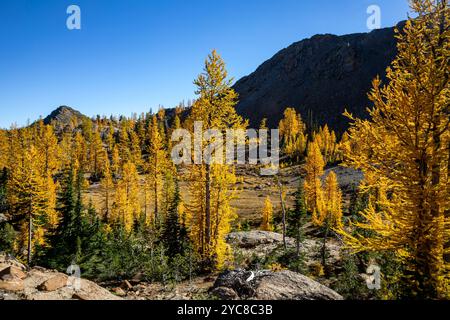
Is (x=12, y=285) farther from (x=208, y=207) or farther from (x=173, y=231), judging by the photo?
(x=173, y=231)

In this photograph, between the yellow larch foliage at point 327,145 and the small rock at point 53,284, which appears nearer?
the small rock at point 53,284

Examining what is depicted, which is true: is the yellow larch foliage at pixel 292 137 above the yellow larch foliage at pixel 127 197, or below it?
above

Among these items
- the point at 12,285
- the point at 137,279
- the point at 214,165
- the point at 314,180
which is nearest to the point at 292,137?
the point at 314,180

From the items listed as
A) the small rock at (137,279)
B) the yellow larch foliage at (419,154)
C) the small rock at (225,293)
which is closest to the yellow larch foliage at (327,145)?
the small rock at (137,279)

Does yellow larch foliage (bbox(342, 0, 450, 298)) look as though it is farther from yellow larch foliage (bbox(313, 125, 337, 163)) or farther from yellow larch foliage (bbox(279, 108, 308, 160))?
yellow larch foliage (bbox(279, 108, 308, 160))

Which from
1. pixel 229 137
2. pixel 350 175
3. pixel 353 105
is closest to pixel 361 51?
pixel 353 105

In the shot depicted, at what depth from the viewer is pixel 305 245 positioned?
36.3m

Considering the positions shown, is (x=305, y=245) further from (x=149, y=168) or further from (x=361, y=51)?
(x=361, y=51)

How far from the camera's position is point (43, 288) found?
7836 millimetres

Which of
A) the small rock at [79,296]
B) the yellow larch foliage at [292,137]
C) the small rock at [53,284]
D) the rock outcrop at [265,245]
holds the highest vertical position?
the yellow larch foliage at [292,137]

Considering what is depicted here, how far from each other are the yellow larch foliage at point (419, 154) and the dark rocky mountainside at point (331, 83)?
14124 cm

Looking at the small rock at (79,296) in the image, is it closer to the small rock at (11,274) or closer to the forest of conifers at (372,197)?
the small rock at (11,274)

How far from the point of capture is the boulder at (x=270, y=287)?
856 centimetres

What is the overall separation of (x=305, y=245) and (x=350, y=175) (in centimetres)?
5642
